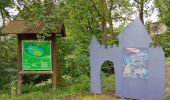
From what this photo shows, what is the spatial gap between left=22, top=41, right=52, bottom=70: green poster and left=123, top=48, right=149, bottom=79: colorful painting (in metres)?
2.53

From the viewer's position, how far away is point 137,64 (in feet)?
29.1

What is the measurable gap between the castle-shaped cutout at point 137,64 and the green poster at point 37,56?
70.2 inches

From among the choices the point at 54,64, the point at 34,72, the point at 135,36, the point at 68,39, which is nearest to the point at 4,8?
the point at 68,39

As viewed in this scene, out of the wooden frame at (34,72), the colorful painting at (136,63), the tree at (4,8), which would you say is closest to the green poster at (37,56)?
the wooden frame at (34,72)

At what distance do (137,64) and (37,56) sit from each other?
10.4ft

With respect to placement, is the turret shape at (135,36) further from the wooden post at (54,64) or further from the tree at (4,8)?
the tree at (4,8)

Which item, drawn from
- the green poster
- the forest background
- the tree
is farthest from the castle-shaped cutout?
the tree

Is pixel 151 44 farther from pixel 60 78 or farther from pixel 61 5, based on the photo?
pixel 60 78

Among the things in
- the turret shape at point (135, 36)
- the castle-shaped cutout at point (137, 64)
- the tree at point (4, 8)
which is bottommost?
the castle-shaped cutout at point (137, 64)

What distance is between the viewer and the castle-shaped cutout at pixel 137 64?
27.9 ft

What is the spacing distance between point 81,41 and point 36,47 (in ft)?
10.6

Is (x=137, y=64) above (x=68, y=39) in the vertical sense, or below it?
below

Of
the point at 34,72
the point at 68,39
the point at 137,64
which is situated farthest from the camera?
the point at 68,39

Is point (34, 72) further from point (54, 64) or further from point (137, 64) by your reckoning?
point (137, 64)
